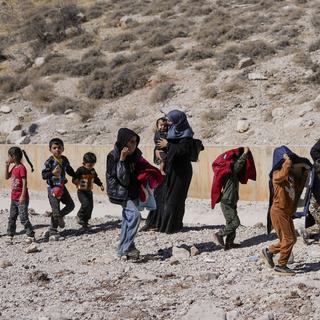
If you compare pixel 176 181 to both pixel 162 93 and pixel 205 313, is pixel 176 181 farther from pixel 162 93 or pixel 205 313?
pixel 162 93

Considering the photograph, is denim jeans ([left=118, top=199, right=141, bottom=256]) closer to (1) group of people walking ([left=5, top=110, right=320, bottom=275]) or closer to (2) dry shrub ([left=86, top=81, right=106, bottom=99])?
(1) group of people walking ([left=5, top=110, right=320, bottom=275])

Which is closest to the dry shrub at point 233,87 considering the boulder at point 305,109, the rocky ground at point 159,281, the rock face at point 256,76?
the rock face at point 256,76

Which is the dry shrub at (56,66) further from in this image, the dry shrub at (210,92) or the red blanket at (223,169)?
the red blanket at (223,169)

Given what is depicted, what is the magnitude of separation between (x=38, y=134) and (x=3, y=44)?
48.7 ft

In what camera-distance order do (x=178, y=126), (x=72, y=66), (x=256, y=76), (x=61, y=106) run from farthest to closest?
(x=72, y=66), (x=61, y=106), (x=256, y=76), (x=178, y=126)

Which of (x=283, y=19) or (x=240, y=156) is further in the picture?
(x=283, y=19)

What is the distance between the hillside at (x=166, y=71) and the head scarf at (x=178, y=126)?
28.5 ft

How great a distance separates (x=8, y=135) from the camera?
917 inches

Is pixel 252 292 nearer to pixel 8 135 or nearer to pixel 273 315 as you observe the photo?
pixel 273 315

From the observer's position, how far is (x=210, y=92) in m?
23.2

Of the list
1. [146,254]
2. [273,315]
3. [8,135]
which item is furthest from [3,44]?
[273,315]

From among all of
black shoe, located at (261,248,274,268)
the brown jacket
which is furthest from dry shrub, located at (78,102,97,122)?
the brown jacket

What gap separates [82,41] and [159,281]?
27325 millimetres

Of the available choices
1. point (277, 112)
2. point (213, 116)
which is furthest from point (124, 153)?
point (213, 116)
